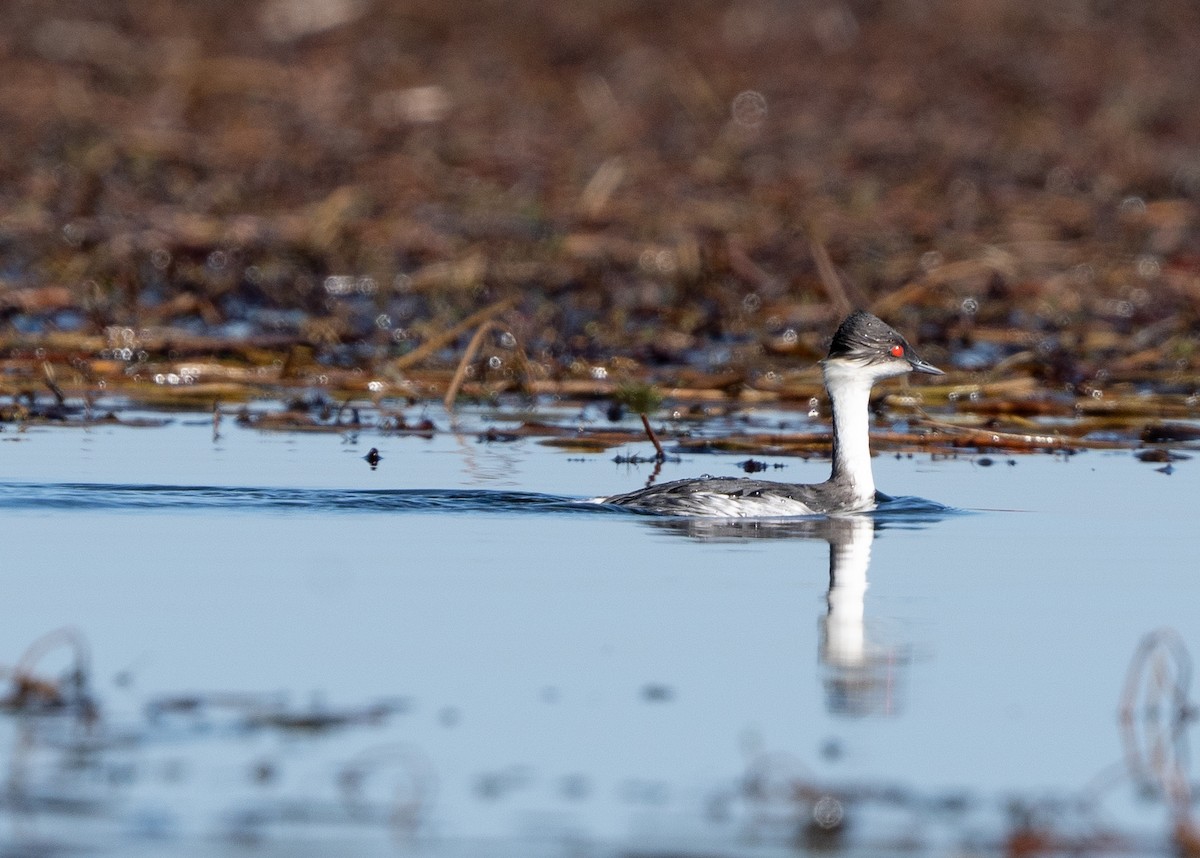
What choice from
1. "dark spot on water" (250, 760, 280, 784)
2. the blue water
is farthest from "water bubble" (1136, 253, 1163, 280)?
"dark spot on water" (250, 760, 280, 784)

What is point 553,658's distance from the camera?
712cm

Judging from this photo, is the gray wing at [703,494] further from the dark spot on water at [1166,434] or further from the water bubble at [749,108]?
the water bubble at [749,108]

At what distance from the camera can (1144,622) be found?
7.91 m

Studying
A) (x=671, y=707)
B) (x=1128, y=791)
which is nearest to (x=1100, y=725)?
(x=1128, y=791)

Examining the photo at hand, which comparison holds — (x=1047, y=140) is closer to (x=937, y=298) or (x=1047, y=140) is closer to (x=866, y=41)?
(x=866, y=41)

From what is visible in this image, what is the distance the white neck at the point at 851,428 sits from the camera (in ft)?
36.0

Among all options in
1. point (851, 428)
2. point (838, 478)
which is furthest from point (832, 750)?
point (851, 428)

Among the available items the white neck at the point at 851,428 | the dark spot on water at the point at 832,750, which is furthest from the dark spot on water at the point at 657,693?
the white neck at the point at 851,428

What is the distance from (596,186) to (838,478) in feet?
39.6

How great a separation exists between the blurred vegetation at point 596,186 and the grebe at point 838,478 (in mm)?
3145

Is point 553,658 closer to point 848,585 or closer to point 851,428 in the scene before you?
point 848,585

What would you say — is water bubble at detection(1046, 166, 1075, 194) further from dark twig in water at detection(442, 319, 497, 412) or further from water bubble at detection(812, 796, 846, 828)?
water bubble at detection(812, 796, 846, 828)

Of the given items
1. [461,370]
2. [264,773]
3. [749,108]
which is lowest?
[264,773]

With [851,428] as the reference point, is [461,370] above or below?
above
